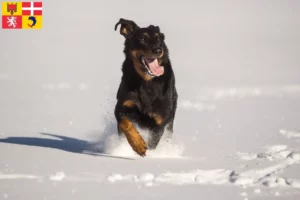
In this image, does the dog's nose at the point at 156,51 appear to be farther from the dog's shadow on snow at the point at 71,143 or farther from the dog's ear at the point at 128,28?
the dog's shadow on snow at the point at 71,143

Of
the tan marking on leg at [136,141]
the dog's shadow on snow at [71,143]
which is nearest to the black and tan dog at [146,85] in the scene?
the tan marking on leg at [136,141]

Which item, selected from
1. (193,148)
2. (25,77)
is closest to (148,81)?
(193,148)

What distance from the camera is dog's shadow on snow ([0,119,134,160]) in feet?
20.4

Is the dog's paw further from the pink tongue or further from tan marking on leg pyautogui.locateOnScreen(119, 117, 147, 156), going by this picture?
the pink tongue

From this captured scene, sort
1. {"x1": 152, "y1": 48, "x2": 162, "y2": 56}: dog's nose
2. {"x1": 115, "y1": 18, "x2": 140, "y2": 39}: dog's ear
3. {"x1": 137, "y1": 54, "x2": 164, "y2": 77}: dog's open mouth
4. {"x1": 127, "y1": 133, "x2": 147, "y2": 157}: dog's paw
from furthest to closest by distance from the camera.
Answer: {"x1": 115, "y1": 18, "x2": 140, "y2": 39}: dog's ear < {"x1": 137, "y1": 54, "x2": 164, "y2": 77}: dog's open mouth < {"x1": 152, "y1": 48, "x2": 162, "y2": 56}: dog's nose < {"x1": 127, "y1": 133, "x2": 147, "y2": 157}: dog's paw

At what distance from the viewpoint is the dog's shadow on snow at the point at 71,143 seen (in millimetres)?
6219

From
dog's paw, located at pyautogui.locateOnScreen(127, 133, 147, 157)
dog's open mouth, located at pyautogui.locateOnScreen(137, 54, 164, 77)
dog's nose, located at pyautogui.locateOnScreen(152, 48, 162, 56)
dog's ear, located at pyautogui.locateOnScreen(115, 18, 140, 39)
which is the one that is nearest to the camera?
dog's paw, located at pyautogui.locateOnScreen(127, 133, 147, 157)

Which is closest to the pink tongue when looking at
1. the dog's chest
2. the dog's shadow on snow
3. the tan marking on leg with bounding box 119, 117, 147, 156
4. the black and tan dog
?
the black and tan dog

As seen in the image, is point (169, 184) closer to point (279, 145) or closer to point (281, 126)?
point (279, 145)

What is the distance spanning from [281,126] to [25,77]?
8.47 m

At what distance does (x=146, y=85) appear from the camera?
5898mm

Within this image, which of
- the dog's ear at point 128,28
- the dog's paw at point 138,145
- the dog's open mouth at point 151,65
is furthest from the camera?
the dog's ear at point 128,28

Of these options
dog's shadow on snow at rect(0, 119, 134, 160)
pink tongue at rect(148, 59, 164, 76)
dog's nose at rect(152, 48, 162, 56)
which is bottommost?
dog's shadow on snow at rect(0, 119, 134, 160)

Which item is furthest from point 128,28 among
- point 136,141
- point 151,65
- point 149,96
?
point 136,141
